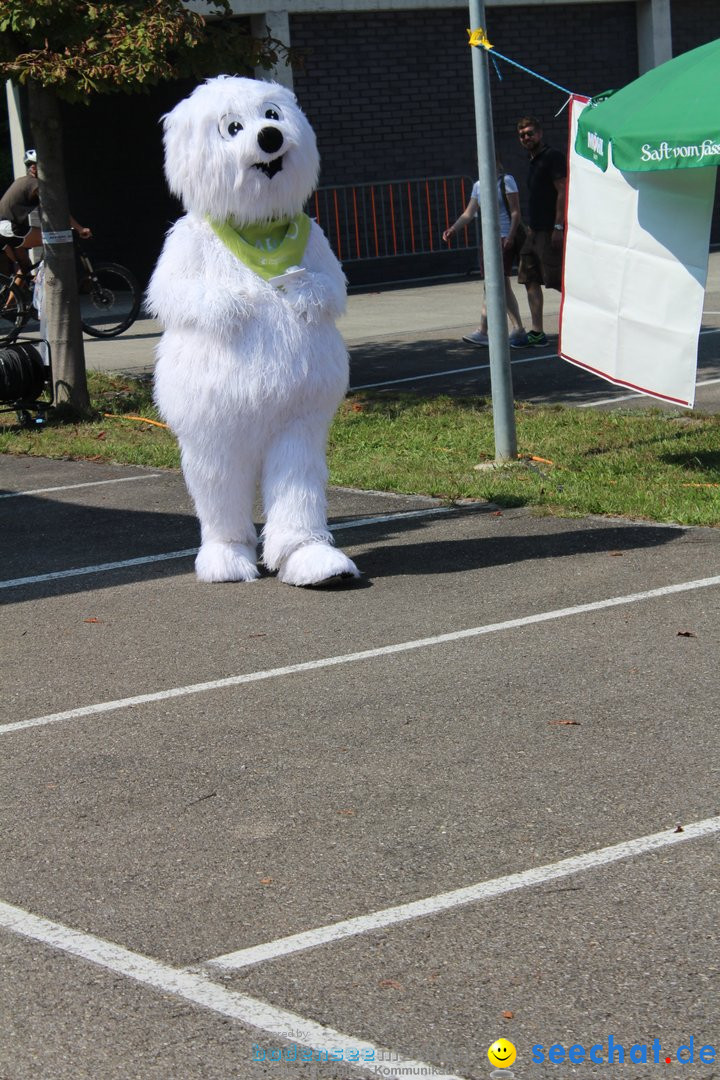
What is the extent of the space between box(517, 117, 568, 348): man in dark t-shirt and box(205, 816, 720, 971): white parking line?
9.91 meters

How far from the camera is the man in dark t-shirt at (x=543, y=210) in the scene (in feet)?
45.0

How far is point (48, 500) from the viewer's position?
32.0ft

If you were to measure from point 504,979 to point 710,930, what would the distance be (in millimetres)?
517

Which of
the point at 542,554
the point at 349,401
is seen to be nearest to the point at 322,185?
the point at 349,401

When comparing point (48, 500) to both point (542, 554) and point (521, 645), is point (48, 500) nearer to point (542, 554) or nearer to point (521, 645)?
point (542, 554)

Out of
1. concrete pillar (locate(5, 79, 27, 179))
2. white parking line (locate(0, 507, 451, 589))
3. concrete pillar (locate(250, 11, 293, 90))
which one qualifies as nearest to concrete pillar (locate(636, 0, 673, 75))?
concrete pillar (locate(250, 11, 293, 90))

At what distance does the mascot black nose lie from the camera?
6.88 m

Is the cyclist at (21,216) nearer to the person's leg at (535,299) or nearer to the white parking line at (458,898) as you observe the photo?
the person's leg at (535,299)

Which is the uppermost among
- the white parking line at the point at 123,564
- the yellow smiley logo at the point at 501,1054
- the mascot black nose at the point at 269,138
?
the mascot black nose at the point at 269,138

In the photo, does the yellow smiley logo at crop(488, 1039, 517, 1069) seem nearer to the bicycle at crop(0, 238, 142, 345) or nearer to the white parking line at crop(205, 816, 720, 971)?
the white parking line at crop(205, 816, 720, 971)

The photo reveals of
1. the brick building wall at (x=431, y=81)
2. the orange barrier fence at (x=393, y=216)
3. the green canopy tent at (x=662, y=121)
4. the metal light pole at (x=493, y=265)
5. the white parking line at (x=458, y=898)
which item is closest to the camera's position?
the white parking line at (x=458, y=898)

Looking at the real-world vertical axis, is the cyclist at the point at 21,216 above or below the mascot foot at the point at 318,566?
above

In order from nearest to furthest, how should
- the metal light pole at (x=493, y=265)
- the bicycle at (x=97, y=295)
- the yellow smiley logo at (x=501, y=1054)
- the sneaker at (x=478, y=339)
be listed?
1. the yellow smiley logo at (x=501, y=1054)
2. the metal light pole at (x=493, y=265)
3. the sneaker at (x=478, y=339)
4. the bicycle at (x=97, y=295)

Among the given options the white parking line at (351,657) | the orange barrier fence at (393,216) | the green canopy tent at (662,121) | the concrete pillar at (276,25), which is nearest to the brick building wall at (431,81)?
the orange barrier fence at (393,216)
